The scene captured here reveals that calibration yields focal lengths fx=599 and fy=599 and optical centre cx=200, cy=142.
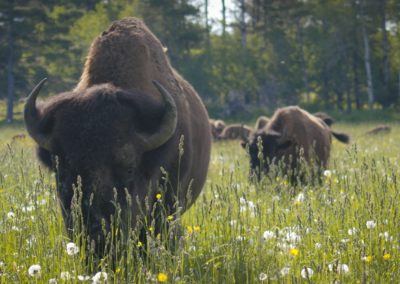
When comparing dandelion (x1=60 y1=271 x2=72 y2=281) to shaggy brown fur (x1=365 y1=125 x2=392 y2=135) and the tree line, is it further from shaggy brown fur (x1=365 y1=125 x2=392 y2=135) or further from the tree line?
the tree line

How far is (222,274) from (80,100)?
1.93 m

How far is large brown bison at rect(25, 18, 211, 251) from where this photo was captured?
15.4 feet

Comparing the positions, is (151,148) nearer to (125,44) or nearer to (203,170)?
(125,44)

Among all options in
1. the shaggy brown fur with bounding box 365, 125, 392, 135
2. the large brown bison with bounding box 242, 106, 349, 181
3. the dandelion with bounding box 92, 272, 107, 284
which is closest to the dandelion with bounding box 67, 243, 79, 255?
the dandelion with bounding box 92, 272, 107, 284

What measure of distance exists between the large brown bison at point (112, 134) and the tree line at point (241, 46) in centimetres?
4030

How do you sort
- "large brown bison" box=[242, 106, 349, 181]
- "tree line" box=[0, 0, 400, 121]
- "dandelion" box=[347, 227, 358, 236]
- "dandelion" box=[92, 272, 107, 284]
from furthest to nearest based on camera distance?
"tree line" box=[0, 0, 400, 121], "large brown bison" box=[242, 106, 349, 181], "dandelion" box=[347, 227, 358, 236], "dandelion" box=[92, 272, 107, 284]

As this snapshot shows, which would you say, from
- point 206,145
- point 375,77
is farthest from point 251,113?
point 206,145

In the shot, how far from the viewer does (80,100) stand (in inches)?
199

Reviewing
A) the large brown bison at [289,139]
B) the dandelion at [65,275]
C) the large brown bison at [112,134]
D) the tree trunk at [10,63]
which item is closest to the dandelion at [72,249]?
the dandelion at [65,275]

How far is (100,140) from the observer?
15.7ft

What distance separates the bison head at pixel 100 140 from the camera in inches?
185

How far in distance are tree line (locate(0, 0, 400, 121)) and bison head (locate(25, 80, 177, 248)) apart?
41004mm

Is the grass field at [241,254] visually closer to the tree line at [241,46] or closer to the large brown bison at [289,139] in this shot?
the large brown bison at [289,139]

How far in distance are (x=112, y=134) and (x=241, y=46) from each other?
159 feet
